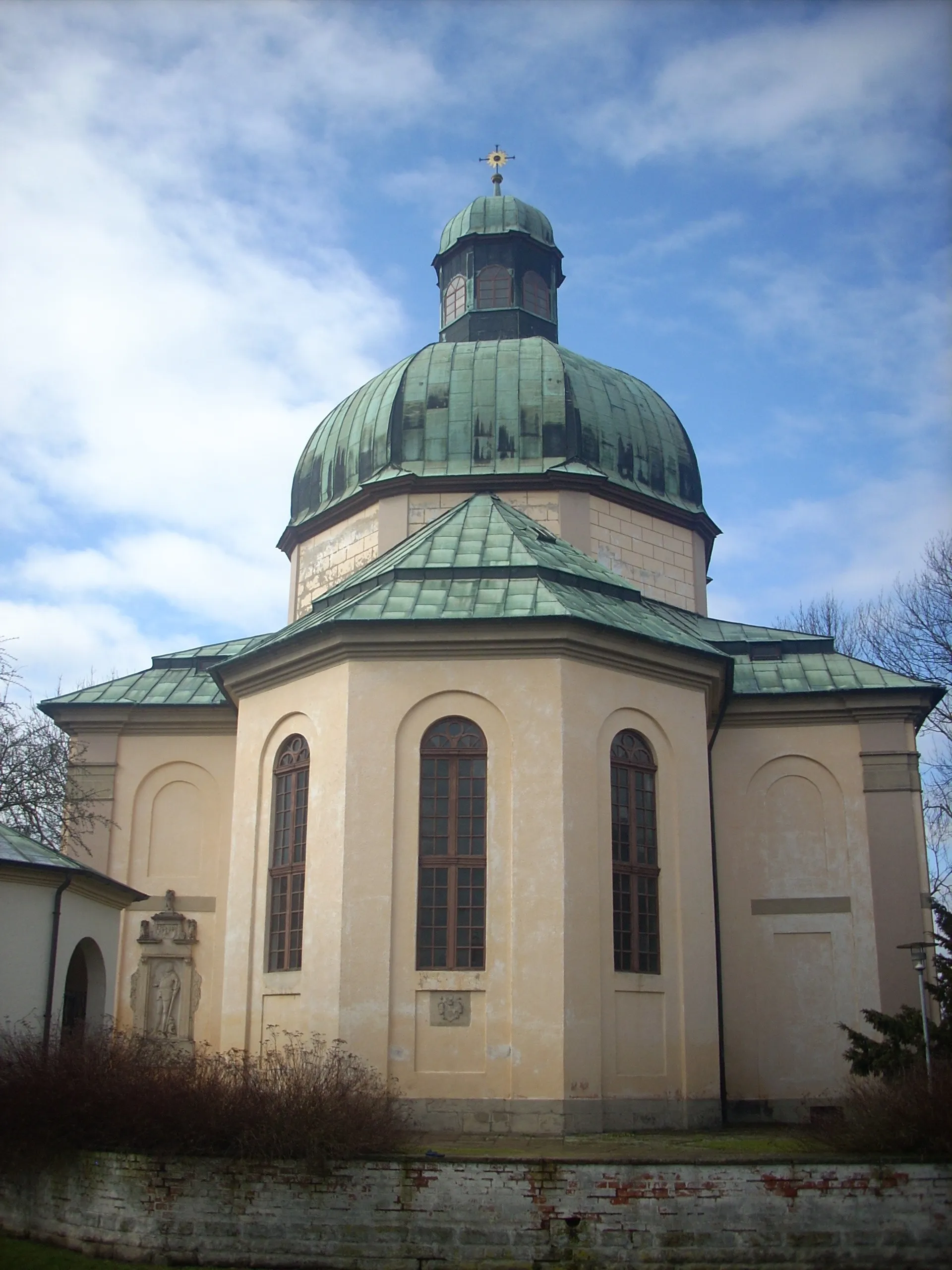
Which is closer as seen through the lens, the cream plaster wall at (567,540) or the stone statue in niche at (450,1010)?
the stone statue in niche at (450,1010)

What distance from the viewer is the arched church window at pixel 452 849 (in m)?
17.4

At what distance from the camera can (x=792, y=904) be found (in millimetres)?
22172

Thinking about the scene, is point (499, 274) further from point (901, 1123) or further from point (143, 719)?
point (901, 1123)

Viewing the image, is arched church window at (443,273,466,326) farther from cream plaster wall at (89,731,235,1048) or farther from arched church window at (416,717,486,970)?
arched church window at (416,717,486,970)

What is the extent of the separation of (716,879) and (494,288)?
51.4 ft

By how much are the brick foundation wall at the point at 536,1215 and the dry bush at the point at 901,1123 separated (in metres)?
0.28

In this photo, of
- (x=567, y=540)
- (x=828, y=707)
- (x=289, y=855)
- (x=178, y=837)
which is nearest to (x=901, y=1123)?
(x=289, y=855)

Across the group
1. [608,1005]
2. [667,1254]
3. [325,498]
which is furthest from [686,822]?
[325,498]

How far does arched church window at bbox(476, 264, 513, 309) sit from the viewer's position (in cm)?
3086

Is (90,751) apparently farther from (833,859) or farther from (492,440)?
(833,859)

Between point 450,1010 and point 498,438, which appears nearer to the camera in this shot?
point 450,1010

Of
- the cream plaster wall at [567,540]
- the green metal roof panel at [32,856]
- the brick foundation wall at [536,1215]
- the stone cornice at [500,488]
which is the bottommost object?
the brick foundation wall at [536,1215]

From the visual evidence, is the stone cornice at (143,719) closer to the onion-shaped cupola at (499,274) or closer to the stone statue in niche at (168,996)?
the stone statue in niche at (168,996)

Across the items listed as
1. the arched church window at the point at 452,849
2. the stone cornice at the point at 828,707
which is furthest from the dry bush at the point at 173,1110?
the stone cornice at the point at 828,707
